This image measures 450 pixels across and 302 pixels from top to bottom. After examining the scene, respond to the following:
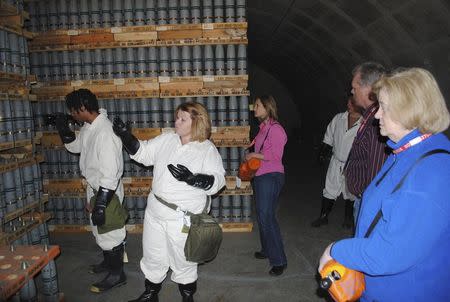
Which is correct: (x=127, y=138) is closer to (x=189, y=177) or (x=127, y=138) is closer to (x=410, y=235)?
(x=189, y=177)

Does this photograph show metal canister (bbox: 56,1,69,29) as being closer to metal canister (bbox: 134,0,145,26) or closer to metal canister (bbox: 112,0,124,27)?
metal canister (bbox: 112,0,124,27)

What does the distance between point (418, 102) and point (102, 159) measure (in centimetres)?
342

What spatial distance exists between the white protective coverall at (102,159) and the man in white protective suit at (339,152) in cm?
391

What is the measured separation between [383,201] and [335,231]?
4.80m

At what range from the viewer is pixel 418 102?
1815 mm

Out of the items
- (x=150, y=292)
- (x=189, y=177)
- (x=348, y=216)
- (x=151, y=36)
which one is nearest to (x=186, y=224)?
(x=189, y=177)

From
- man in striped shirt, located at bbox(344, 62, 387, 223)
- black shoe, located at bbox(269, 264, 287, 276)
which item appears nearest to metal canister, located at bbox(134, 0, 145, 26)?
man in striped shirt, located at bbox(344, 62, 387, 223)

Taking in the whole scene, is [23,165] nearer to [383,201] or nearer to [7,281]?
[7,281]

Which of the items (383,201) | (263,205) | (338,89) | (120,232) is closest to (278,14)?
(338,89)

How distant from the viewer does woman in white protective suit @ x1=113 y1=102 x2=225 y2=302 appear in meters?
3.57

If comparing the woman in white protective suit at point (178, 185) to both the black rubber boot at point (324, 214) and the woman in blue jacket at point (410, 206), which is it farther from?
the black rubber boot at point (324, 214)

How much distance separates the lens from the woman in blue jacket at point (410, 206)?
1.70 metres

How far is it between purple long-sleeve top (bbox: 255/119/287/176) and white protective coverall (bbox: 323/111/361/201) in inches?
81.5

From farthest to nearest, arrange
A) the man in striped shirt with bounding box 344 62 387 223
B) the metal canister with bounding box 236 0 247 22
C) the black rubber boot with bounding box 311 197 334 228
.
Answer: the black rubber boot with bounding box 311 197 334 228 < the metal canister with bounding box 236 0 247 22 < the man in striped shirt with bounding box 344 62 387 223
